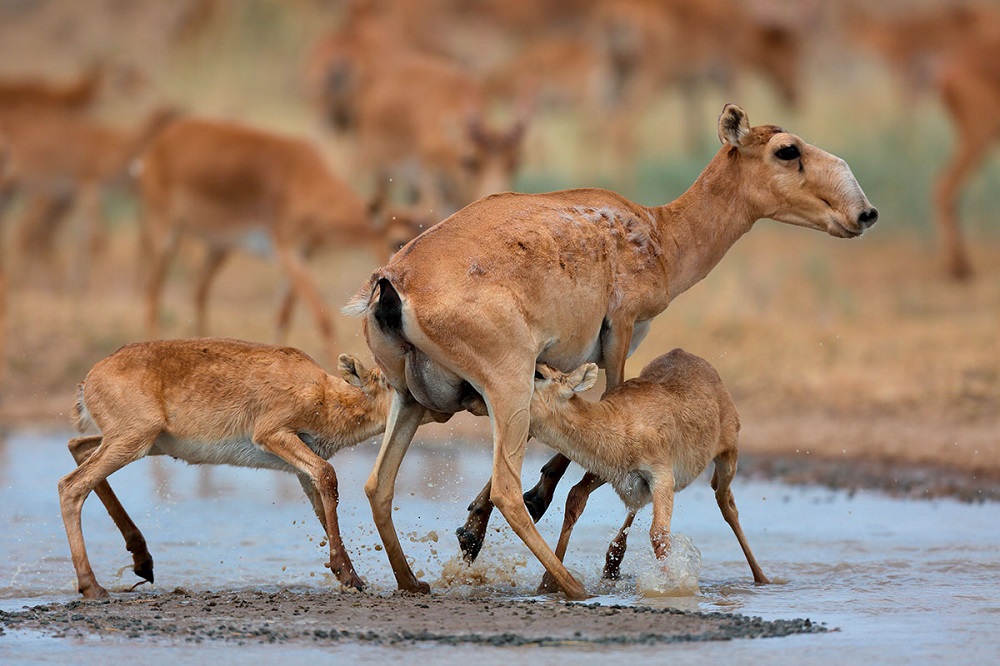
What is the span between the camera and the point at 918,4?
3045 cm

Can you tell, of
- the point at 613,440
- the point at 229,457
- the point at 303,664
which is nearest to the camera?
the point at 303,664

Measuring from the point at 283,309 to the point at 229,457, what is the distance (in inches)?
279

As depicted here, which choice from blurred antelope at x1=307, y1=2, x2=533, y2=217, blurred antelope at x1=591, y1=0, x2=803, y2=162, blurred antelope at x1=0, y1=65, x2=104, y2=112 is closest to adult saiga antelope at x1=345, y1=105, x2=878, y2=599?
blurred antelope at x1=307, y1=2, x2=533, y2=217

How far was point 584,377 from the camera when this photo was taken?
7.72 metres

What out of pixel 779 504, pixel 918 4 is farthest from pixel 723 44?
pixel 779 504

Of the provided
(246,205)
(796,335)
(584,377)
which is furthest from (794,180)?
(246,205)

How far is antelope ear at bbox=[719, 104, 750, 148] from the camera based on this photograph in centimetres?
859

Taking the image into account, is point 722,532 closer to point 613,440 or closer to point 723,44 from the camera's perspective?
point 613,440

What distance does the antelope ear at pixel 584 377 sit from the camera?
770 cm

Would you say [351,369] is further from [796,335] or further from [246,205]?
[246,205]

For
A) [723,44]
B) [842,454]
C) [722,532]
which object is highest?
[723,44]

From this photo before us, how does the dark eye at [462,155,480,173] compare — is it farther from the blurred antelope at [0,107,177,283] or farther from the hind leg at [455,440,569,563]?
the hind leg at [455,440,569,563]

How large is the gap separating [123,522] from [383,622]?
1.89m

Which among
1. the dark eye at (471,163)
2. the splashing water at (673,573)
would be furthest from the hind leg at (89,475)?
the dark eye at (471,163)
